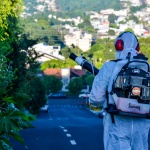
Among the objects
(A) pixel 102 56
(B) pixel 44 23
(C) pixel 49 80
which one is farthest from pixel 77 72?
(B) pixel 44 23

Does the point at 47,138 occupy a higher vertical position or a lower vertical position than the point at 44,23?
lower

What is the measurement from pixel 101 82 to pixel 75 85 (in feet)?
362

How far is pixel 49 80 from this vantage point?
111625 millimetres

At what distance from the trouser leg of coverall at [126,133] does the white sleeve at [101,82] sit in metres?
0.18

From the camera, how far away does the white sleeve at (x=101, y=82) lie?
595cm

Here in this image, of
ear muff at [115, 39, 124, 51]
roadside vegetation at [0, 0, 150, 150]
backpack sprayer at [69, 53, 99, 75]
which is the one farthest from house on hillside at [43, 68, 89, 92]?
ear muff at [115, 39, 124, 51]

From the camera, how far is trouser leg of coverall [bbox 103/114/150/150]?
5945 mm

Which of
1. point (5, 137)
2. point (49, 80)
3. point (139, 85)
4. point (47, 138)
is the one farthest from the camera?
point (49, 80)

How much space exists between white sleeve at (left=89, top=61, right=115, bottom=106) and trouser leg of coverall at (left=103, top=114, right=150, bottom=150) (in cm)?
18

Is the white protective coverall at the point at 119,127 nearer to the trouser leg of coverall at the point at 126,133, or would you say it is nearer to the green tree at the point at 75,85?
the trouser leg of coverall at the point at 126,133

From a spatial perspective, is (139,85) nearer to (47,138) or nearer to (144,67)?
(144,67)

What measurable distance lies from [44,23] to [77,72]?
2764 inches

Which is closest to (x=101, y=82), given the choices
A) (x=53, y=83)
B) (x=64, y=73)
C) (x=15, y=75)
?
(x=15, y=75)

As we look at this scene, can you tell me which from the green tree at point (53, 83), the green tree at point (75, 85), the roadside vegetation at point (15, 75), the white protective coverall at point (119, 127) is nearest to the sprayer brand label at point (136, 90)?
the white protective coverall at point (119, 127)
